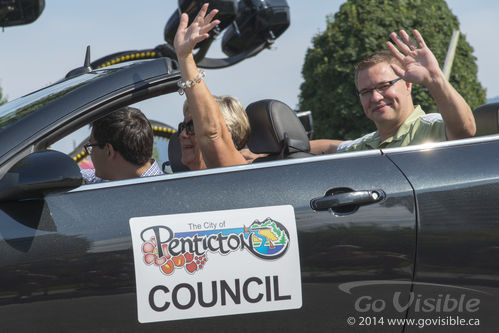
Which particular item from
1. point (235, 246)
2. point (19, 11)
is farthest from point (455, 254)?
point (19, 11)

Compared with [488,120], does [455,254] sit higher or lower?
lower

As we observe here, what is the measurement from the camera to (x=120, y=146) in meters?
2.45

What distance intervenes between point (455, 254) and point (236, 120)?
126cm

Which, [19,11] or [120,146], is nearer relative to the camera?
[120,146]

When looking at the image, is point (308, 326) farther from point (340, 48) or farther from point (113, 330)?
point (340, 48)

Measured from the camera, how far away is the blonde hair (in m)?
2.87

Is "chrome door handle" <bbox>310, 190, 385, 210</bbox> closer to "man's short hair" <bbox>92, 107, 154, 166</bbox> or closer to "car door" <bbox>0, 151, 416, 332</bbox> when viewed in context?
"car door" <bbox>0, 151, 416, 332</bbox>

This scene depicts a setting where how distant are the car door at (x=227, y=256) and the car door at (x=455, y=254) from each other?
0.05m

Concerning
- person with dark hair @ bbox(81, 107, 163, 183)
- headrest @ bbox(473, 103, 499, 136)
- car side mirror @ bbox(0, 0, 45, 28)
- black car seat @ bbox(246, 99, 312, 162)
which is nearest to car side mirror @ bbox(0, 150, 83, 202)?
person with dark hair @ bbox(81, 107, 163, 183)

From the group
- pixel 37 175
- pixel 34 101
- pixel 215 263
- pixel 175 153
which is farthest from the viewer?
pixel 175 153

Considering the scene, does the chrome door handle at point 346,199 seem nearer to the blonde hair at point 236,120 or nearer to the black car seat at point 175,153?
the blonde hair at point 236,120

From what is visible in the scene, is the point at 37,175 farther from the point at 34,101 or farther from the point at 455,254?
the point at 455,254

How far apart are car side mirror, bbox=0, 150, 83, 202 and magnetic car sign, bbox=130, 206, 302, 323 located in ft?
0.81

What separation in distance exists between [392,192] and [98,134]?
1155 millimetres
